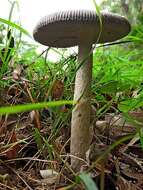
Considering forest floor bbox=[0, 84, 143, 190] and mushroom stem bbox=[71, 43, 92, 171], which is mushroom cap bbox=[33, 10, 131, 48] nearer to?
mushroom stem bbox=[71, 43, 92, 171]

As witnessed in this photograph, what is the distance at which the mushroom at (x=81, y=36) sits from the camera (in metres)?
1.32

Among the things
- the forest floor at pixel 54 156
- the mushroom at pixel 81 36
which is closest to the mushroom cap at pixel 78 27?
the mushroom at pixel 81 36

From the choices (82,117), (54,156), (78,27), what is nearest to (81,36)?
(78,27)

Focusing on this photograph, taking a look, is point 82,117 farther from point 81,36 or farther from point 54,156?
point 81,36

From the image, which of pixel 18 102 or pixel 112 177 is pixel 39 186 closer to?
pixel 112 177

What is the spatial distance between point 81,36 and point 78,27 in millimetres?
108

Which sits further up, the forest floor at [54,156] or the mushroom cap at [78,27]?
the mushroom cap at [78,27]

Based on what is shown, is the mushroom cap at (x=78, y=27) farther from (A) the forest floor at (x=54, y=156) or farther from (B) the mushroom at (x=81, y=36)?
(A) the forest floor at (x=54, y=156)

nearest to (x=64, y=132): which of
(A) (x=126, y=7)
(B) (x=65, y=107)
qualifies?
(B) (x=65, y=107)

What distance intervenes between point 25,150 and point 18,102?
0.35 meters

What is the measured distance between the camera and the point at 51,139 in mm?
1342

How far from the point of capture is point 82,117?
1.46m

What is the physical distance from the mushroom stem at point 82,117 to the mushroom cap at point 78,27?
0.26 feet

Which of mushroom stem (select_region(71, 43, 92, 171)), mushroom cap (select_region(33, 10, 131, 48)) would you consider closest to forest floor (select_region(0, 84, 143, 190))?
mushroom stem (select_region(71, 43, 92, 171))
